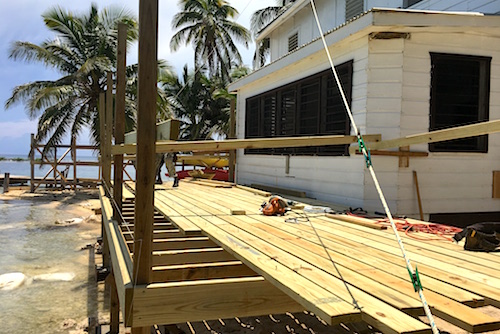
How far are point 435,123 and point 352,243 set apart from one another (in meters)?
4.13

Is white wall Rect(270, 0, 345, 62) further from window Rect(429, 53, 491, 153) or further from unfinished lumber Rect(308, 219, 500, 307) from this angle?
unfinished lumber Rect(308, 219, 500, 307)

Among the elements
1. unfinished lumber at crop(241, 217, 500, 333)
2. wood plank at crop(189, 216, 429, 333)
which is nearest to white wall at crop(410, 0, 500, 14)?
unfinished lumber at crop(241, 217, 500, 333)

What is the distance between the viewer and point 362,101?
24.1 feet

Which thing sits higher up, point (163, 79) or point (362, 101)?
point (163, 79)

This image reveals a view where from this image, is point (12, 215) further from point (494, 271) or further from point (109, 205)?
point (494, 271)

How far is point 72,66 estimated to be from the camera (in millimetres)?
24938

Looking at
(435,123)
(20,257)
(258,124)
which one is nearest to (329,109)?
(435,123)

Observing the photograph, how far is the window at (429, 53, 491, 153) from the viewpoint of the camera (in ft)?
24.2

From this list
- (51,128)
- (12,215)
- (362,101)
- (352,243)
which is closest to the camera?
(352,243)

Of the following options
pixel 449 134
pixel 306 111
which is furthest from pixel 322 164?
pixel 449 134

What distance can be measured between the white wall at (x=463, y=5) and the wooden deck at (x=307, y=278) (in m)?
6.41

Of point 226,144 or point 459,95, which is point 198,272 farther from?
point 459,95

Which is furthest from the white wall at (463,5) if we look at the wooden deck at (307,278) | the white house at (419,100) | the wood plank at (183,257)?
the wood plank at (183,257)

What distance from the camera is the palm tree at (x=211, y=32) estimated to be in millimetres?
33000
